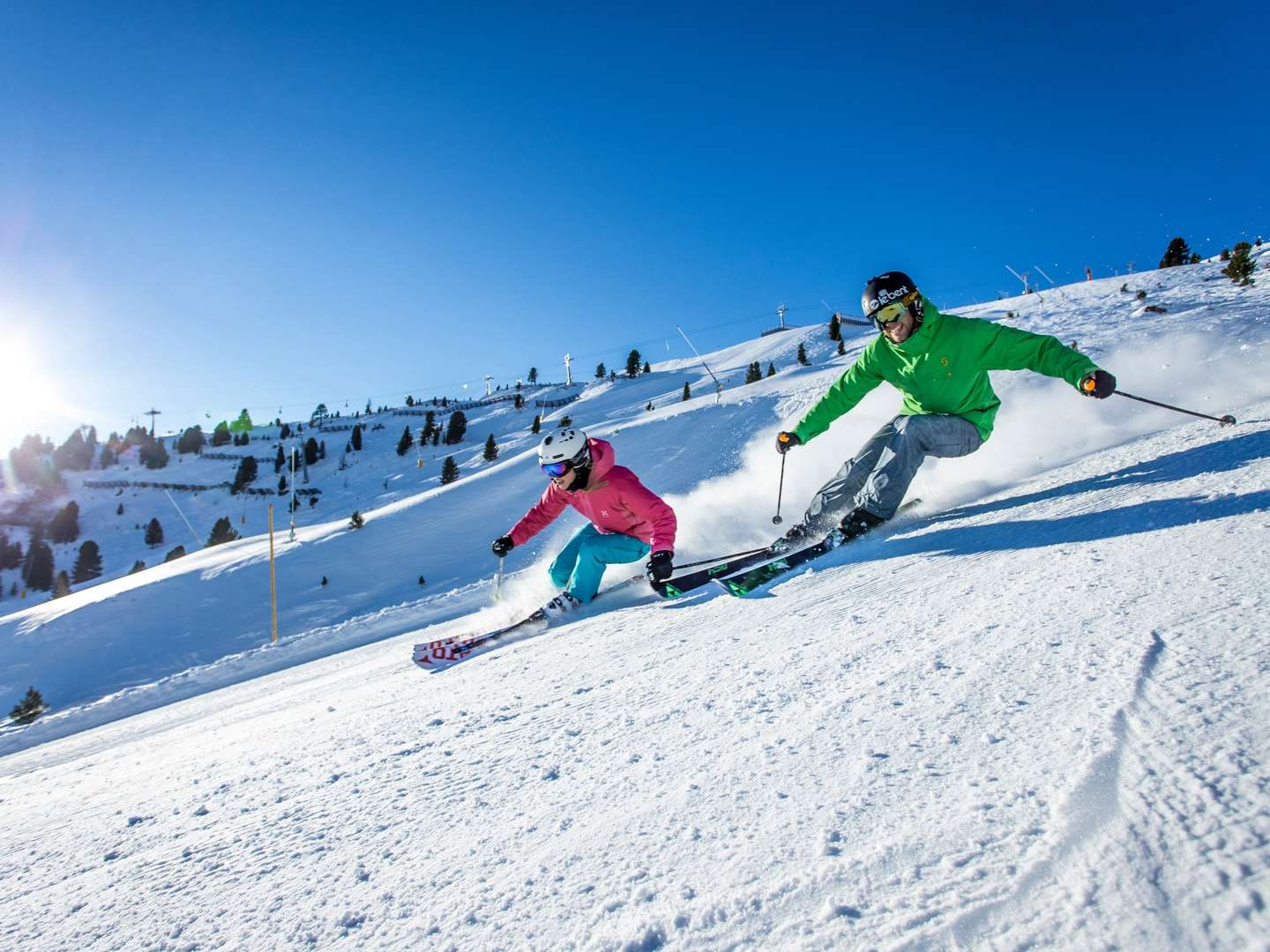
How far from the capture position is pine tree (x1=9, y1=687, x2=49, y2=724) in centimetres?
944

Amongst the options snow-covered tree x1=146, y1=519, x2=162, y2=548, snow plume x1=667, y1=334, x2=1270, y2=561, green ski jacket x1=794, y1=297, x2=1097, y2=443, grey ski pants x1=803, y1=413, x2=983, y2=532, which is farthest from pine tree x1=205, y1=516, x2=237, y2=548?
green ski jacket x1=794, y1=297, x2=1097, y2=443

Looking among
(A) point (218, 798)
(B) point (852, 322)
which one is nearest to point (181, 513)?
(B) point (852, 322)

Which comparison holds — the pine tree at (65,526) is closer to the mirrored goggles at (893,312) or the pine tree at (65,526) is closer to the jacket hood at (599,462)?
the jacket hood at (599,462)

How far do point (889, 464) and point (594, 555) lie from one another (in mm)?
2313

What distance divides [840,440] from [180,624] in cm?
1452

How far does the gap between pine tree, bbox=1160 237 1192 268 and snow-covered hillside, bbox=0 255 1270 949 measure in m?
38.2

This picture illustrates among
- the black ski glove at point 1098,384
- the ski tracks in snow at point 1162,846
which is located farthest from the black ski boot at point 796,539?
Answer: the ski tracks in snow at point 1162,846

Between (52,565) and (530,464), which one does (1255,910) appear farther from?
(52,565)

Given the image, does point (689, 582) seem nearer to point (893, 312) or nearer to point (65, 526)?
point (893, 312)

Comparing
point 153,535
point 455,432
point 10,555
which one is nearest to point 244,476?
point 153,535

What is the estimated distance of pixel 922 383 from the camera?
4.72 m

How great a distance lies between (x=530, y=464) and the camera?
67.7 ft

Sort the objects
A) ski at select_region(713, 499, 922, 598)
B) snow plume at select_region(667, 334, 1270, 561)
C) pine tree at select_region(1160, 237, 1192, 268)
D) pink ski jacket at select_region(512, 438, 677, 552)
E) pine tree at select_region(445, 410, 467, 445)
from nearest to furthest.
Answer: ski at select_region(713, 499, 922, 598) → pink ski jacket at select_region(512, 438, 677, 552) → snow plume at select_region(667, 334, 1270, 561) → pine tree at select_region(1160, 237, 1192, 268) → pine tree at select_region(445, 410, 467, 445)

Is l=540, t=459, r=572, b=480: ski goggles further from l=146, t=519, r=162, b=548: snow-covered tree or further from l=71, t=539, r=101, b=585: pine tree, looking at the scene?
l=146, t=519, r=162, b=548: snow-covered tree
